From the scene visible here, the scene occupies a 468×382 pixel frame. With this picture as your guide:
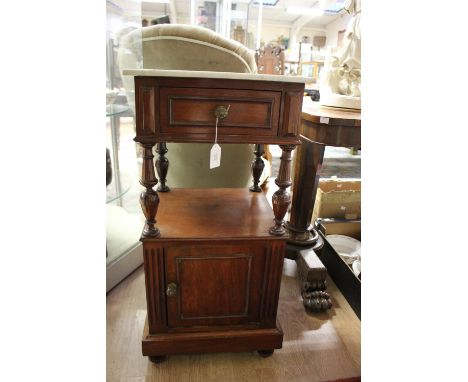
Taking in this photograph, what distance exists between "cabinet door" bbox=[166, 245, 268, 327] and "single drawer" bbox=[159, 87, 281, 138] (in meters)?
0.32

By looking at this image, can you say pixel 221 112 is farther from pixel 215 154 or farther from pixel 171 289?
pixel 171 289

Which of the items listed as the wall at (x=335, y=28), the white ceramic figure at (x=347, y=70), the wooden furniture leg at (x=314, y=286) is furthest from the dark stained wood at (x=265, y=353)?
the wall at (x=335, y=28)

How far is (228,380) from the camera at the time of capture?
3.09 ft

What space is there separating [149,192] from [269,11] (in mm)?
8401

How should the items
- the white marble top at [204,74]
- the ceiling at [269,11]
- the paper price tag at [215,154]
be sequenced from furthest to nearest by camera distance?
1. the ceiling at [269,11]
2. the paper price tag at [215,154]
3. the white marble top at [204,74]

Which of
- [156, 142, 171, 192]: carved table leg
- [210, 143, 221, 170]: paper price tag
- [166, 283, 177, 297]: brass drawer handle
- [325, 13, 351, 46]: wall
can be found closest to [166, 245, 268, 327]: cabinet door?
[166, 283, 177, 297]: brass drawer handle

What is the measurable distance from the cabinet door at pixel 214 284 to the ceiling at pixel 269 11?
4.57 m

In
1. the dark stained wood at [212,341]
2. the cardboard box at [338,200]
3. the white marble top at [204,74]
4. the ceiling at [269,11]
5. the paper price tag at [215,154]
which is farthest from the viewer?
the ceiling at [269,11]

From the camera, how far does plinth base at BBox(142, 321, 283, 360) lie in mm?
954

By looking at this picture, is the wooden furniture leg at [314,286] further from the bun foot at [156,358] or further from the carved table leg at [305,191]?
the bun foot at [156,358]

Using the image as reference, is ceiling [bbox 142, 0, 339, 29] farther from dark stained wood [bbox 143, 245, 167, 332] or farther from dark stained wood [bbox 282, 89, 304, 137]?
dark stained wood [bbox 143, 245, 167, 332]

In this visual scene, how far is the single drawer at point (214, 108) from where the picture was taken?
757mm

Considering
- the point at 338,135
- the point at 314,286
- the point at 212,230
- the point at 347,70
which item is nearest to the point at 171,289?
the point at 212,230

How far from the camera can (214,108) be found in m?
0.78
